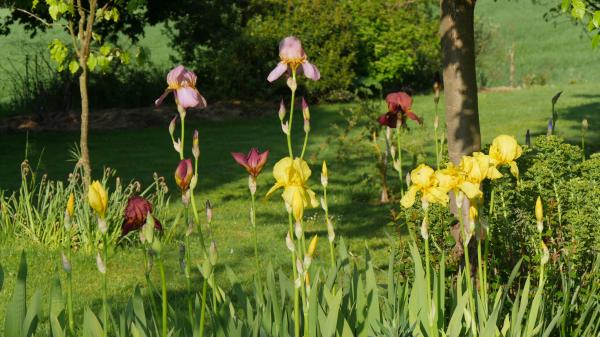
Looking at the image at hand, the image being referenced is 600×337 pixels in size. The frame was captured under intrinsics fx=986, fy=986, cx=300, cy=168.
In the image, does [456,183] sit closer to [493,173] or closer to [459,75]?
[493,173]

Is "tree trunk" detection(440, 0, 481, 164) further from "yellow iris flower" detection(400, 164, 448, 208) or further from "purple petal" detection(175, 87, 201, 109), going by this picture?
"purple petal" detection(175, 87, 201, 109)

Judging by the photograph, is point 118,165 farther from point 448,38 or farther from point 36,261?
point 448,38

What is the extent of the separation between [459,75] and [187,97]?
10.9ft

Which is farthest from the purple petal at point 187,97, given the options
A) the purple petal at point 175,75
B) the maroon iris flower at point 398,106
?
the maroon iris flower at point 398,106

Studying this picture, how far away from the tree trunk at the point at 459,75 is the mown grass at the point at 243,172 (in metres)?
0.88

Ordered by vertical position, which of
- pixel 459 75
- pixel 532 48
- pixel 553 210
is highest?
pixel 532 48

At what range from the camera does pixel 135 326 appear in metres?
3.16

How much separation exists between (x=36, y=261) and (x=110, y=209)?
654mm

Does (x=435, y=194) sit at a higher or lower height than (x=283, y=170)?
lower

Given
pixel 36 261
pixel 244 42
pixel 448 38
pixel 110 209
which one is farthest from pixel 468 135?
pixel 244 42

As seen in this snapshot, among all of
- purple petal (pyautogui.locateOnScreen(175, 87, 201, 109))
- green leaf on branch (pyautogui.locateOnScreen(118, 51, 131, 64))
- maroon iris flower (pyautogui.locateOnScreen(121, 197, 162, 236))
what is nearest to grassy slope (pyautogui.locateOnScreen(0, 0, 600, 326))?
maroon iris flower (pyautogui.locateOnScreen(121, 197, 162, 236))

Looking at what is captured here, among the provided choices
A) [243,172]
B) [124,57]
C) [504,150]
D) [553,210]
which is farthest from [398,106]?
[243,172]

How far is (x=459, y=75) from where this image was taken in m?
6.21

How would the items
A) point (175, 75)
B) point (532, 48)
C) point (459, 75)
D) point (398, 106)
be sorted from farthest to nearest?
point (532, 48)
point (459, 75)
point (398, 106)
point (175, 75)
